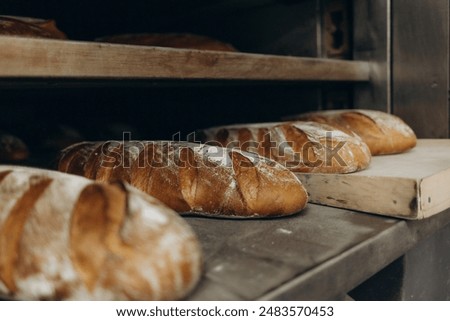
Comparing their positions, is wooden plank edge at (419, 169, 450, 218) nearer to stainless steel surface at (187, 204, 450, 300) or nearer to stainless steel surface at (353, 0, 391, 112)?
stainless steel surface at (187, 204, 450, 300)

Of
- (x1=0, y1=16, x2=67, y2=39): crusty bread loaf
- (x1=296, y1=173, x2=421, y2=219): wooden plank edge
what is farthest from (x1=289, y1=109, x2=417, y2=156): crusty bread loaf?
(x1=0, y1=16, x2=67, y2=39): crusty bread loaf

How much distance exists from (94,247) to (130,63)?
0.63m

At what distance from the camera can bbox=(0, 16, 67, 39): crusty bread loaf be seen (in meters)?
1.18

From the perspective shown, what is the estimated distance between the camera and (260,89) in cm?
245

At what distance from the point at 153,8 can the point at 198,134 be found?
1.10m

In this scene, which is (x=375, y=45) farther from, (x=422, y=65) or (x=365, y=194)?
(x=365, y=194)

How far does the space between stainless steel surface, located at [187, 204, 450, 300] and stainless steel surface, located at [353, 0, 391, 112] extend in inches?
40.3

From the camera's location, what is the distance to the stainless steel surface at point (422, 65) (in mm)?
1978

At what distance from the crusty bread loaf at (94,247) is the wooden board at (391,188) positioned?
63 cm

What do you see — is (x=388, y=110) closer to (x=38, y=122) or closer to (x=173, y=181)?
(x=173, y=181)

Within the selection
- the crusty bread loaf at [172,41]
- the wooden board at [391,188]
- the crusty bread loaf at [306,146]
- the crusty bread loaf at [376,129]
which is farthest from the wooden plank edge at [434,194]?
the crusty bread loaf at [172,41]

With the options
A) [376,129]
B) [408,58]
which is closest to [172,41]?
[376,129]

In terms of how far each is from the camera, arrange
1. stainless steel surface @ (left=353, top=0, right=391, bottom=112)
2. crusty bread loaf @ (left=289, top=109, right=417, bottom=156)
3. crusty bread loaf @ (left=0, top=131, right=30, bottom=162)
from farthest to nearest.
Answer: stainless steel surface @ (left=353, top=0, right=391, bottom=112) → crusty bread loaf @ (left=0, top=131, right=30, bottom=162) → crusty bread loaf @ (left=289, top=109, right=417, bottom=156)
